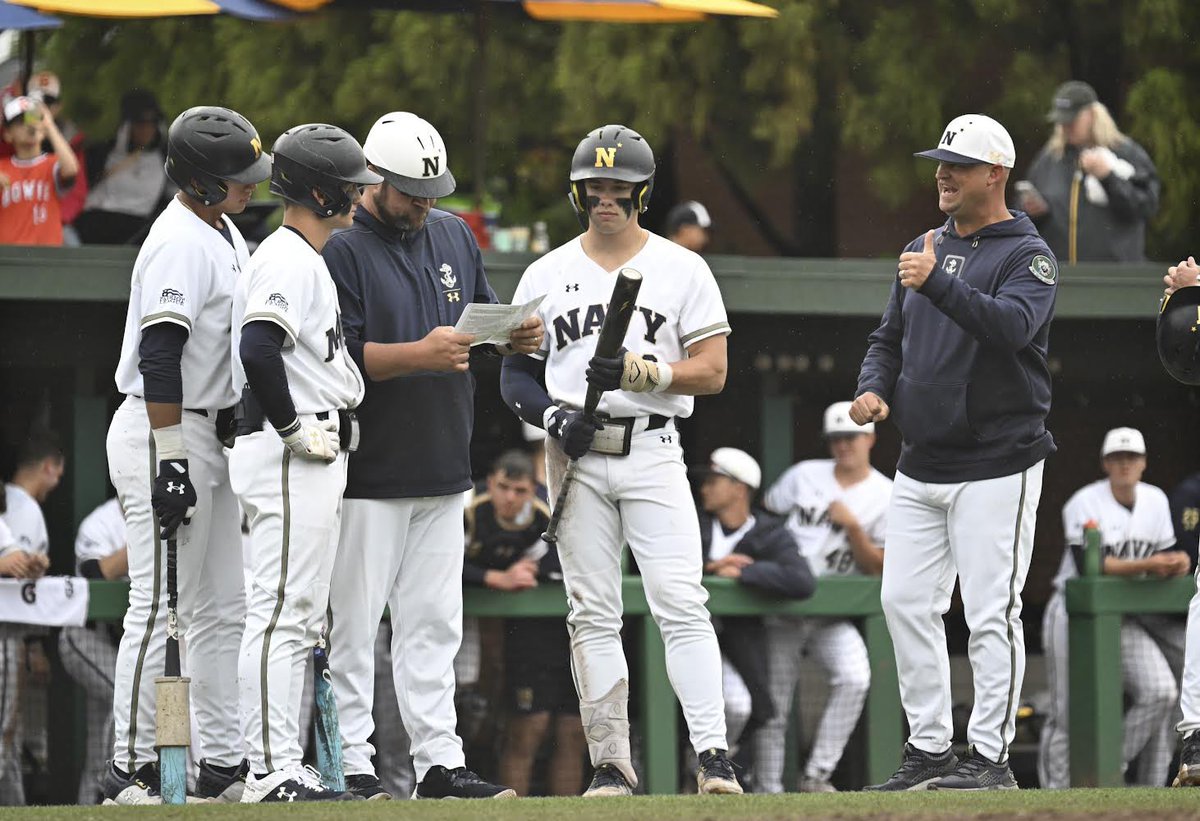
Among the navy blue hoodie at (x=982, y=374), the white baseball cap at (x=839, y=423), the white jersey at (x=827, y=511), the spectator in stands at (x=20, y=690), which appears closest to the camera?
the navy blue hoodie at (x=982, y=374)

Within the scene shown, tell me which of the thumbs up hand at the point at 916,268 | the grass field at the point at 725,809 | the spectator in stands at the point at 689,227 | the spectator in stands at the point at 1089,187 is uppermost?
the spectator in stands at the point at 1089,187

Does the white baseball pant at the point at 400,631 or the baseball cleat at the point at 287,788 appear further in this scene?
the white baseball pant at the point at 400,631

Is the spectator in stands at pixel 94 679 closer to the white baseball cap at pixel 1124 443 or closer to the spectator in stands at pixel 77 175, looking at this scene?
the spectator in stands at pixel 77 175

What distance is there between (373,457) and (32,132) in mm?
4734

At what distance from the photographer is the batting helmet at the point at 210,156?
6070 millimetres

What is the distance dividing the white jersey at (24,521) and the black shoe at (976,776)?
4608mm

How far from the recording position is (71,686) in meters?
8.36

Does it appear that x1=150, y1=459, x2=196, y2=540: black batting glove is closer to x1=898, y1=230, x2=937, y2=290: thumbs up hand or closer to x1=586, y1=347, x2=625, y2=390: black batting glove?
x1=586, y1=347, x2=625, y2=390: black batting glove

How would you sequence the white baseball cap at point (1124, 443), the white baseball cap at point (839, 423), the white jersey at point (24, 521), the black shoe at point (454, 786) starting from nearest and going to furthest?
the black shoe at point (454, 786)
the white jersey at point (24, 521)
the white baseball cap at point (839, 423)
the white baseball cap at point (1124, 443)

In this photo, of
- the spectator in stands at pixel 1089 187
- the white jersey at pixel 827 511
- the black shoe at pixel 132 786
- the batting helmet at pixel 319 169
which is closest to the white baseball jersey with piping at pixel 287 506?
the batting helmet at pixel 319 169

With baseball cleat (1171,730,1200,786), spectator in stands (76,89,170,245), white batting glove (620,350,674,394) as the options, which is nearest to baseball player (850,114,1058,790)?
baseball cleat (1171,730,1200,786)

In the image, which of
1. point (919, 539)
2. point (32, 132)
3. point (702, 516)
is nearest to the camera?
point (919, 539)

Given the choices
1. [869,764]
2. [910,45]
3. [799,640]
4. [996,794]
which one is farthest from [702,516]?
[910,45]

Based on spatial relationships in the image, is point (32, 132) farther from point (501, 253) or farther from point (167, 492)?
point (167, 492)
